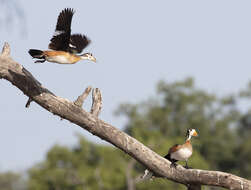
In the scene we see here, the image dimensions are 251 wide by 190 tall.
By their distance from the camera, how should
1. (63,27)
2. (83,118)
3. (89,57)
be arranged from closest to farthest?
(83,118) < (63,27) < (89,57)

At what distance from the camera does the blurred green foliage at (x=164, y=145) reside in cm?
5191

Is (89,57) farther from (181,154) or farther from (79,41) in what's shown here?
(181,154)

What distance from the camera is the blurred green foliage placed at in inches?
2044

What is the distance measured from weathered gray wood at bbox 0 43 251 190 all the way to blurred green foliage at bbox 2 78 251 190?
134 feet

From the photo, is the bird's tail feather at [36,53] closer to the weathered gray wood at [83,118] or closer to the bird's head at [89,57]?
the weathered gray wood at [83,118]

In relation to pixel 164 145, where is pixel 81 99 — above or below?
below

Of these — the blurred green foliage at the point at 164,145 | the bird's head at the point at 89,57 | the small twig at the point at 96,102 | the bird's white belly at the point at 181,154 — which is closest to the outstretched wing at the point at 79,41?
the bird's head at the point at 89,57

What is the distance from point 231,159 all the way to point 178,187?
44.6 ft

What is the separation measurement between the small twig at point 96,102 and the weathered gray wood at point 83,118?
0.39 feet

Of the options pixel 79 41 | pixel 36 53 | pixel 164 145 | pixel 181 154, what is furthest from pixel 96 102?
pixel 164 145

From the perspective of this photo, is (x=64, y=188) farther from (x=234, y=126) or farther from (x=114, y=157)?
(x=234, y=126)

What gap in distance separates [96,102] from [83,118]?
43cm

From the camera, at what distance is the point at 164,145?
51312 millimetres

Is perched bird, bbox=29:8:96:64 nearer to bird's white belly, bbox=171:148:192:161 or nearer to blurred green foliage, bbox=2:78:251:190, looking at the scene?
bird's white belly, bbox=171:148:192:161
